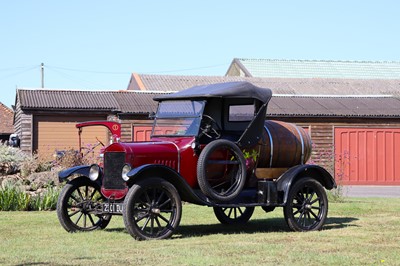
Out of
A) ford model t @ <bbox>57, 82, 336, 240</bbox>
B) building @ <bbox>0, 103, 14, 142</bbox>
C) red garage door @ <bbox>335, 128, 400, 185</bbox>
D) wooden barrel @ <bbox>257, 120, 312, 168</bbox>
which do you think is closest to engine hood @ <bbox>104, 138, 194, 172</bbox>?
ford model t @ <bbox>57, 82, 336, 240</bbox>

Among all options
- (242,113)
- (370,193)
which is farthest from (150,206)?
(370,193)

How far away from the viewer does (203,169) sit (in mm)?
11609

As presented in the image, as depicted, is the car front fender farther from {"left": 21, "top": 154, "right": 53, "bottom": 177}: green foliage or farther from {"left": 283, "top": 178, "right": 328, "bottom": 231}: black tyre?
{"left": 21, "top": 154, "right": 53, "bottom": 177}: green foliage

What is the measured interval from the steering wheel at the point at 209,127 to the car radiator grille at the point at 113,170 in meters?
1.33

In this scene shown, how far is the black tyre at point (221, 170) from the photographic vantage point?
1166cm

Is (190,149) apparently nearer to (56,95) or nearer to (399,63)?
(56,95)

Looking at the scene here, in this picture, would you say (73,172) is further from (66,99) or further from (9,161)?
(66,99)

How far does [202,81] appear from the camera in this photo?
44719 mm

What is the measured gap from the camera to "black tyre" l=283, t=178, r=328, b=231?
41.3ft

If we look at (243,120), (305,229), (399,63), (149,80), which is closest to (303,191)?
(305,229)

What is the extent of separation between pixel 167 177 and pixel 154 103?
20.9m

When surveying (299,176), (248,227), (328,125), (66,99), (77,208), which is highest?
(66,99)

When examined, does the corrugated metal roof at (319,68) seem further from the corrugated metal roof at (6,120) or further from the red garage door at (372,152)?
the red garage door at (372,152)

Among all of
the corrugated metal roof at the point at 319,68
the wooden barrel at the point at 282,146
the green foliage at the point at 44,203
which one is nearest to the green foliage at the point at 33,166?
the green foliage at the point at 44,203
